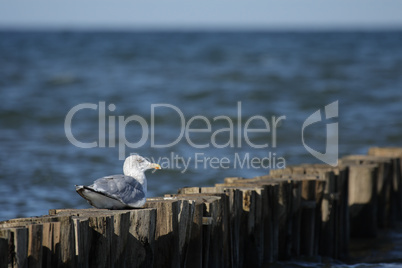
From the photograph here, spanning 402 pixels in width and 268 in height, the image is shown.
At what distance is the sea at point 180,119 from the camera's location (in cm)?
1174

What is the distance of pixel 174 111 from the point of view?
1975 centimetres

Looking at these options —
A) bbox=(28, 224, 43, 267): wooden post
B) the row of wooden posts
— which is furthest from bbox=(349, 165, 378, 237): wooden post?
bbox=(28, 224, 43, 267): wooden post

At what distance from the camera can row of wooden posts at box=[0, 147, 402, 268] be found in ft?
15.5

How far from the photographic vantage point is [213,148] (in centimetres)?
1417

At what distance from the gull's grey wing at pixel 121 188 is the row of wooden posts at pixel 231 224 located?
0.16 metres

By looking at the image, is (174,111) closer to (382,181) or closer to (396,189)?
(396,189)

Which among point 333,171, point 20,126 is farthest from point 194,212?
point 20,126

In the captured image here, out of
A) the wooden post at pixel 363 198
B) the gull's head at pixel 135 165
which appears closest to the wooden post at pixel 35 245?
the gull's head at pixel 135 165

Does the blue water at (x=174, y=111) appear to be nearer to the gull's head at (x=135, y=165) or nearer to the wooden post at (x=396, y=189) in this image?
the wooden post at (x=396, y=189)

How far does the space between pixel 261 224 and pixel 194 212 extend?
1200mm

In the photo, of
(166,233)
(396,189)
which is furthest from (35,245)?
(396,189)

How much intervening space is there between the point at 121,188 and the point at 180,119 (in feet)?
42.9

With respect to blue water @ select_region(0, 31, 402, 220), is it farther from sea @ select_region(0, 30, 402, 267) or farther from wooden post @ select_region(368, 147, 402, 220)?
wooden post @ select_region(368, 147, 402, 220)

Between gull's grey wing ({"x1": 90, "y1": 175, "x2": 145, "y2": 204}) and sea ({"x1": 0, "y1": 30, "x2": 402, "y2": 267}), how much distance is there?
11.3 feet
